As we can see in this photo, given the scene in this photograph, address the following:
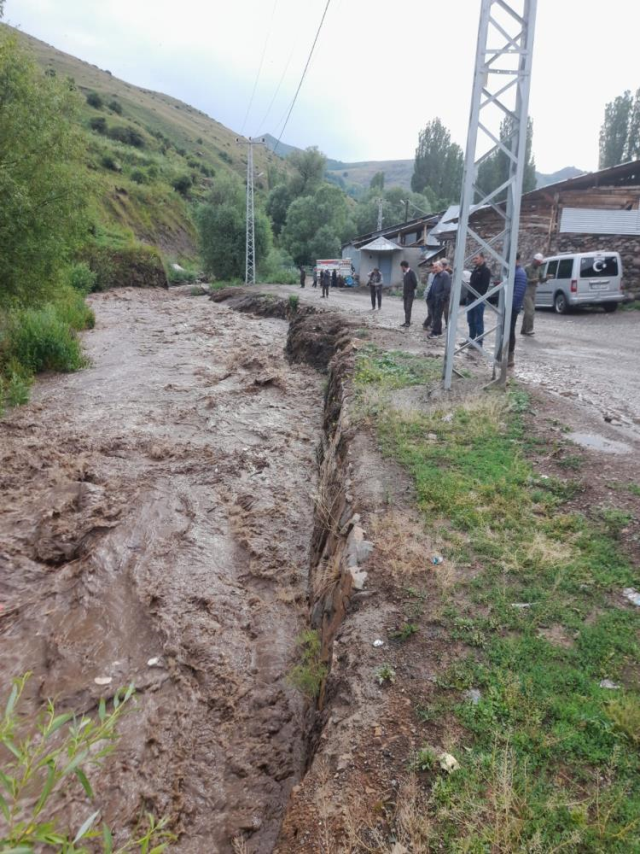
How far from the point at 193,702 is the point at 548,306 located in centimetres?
1755

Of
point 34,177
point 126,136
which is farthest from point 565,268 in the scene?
point 126,136

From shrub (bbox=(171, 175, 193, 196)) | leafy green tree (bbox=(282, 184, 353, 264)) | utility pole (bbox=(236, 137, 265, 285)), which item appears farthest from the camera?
shrub (bbox=(171, 175, 193, 196))

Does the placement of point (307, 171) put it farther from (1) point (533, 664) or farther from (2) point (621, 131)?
(1) point (533, 664)

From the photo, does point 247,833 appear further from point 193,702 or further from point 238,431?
point 238,431

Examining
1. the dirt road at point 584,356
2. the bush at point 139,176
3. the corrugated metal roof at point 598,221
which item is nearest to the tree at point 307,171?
the bush at point 139,176

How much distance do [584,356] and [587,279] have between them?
7.06 m

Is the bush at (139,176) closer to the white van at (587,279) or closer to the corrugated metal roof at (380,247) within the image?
the corrugated metal roof at (380,247)

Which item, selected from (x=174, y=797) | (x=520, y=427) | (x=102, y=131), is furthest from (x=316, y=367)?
(x=102, y=131)

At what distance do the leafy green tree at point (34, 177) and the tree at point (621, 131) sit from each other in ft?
187

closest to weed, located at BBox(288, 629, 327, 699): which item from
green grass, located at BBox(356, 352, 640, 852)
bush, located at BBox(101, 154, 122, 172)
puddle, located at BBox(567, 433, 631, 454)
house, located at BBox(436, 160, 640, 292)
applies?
green grass, located at BBox(356, 352, 640, 852)

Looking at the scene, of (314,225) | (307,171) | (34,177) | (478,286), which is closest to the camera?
(34,177)

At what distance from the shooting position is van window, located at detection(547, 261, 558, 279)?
702 inches

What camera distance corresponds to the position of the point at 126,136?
6469cm

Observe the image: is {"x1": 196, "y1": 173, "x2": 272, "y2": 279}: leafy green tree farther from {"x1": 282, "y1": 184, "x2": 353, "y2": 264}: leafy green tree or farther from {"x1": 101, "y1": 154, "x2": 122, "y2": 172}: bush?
{"x1": 101, "y1": 154, "x2": 122, "y2": 172}: bush
